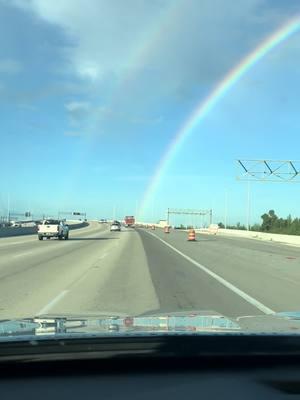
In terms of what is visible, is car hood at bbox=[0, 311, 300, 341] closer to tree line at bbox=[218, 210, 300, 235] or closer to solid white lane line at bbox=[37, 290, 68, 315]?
solid white lane line at bbox=[37, 290, 68, 315]

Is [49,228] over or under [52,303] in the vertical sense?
over

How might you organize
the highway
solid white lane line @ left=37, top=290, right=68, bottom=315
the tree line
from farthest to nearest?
the tree line
the highway
solid white lane line @ left=37, top=290, right=68, bottom=315

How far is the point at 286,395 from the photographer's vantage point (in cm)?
384

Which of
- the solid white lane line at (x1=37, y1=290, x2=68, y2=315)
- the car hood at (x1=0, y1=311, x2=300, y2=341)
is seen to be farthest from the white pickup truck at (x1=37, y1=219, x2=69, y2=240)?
the car hood at (x1=0, y1=311, x2=300, y2=341)

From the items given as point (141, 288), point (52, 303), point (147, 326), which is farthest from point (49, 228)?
point (147, 326)

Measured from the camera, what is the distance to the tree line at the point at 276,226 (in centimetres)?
10314

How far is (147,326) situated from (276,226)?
13031cm

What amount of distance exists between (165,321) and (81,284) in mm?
12093

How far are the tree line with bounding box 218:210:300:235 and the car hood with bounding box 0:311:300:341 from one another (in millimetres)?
91810

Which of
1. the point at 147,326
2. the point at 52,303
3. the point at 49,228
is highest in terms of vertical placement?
the point at 49,228

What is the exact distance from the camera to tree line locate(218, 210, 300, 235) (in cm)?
10314

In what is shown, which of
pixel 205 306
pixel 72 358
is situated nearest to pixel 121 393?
pixel 72 358

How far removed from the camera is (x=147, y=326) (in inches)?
193

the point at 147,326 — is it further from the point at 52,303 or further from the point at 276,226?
the point at 276,226
